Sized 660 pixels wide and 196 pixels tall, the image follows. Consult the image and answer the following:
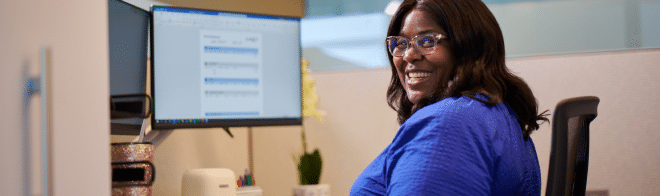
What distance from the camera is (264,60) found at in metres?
1.44

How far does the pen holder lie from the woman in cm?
37

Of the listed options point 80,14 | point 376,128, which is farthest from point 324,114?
point 80,14

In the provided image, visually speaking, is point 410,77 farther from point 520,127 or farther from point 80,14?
point 80,14

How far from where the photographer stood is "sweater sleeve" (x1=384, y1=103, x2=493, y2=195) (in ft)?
2.32

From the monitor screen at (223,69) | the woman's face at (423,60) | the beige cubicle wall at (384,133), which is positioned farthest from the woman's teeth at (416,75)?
the beige cubicle wall at (384,133)

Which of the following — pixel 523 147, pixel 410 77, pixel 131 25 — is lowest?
pixel 523 147

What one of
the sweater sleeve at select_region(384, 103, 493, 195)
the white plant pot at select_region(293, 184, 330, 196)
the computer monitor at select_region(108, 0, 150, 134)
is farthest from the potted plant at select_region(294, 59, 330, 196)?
the sweater sleeve at select_region(384, 103, 493, 195)

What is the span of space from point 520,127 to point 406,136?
0.23m

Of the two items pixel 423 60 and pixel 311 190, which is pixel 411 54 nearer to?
pixel 423 60

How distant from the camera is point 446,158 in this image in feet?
2.35

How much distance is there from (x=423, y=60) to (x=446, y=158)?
314mm

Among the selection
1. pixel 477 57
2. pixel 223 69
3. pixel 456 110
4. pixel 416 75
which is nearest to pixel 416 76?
pixel 416 75

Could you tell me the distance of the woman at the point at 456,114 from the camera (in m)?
0.72

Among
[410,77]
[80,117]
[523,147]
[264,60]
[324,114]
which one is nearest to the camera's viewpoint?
[80,117]
